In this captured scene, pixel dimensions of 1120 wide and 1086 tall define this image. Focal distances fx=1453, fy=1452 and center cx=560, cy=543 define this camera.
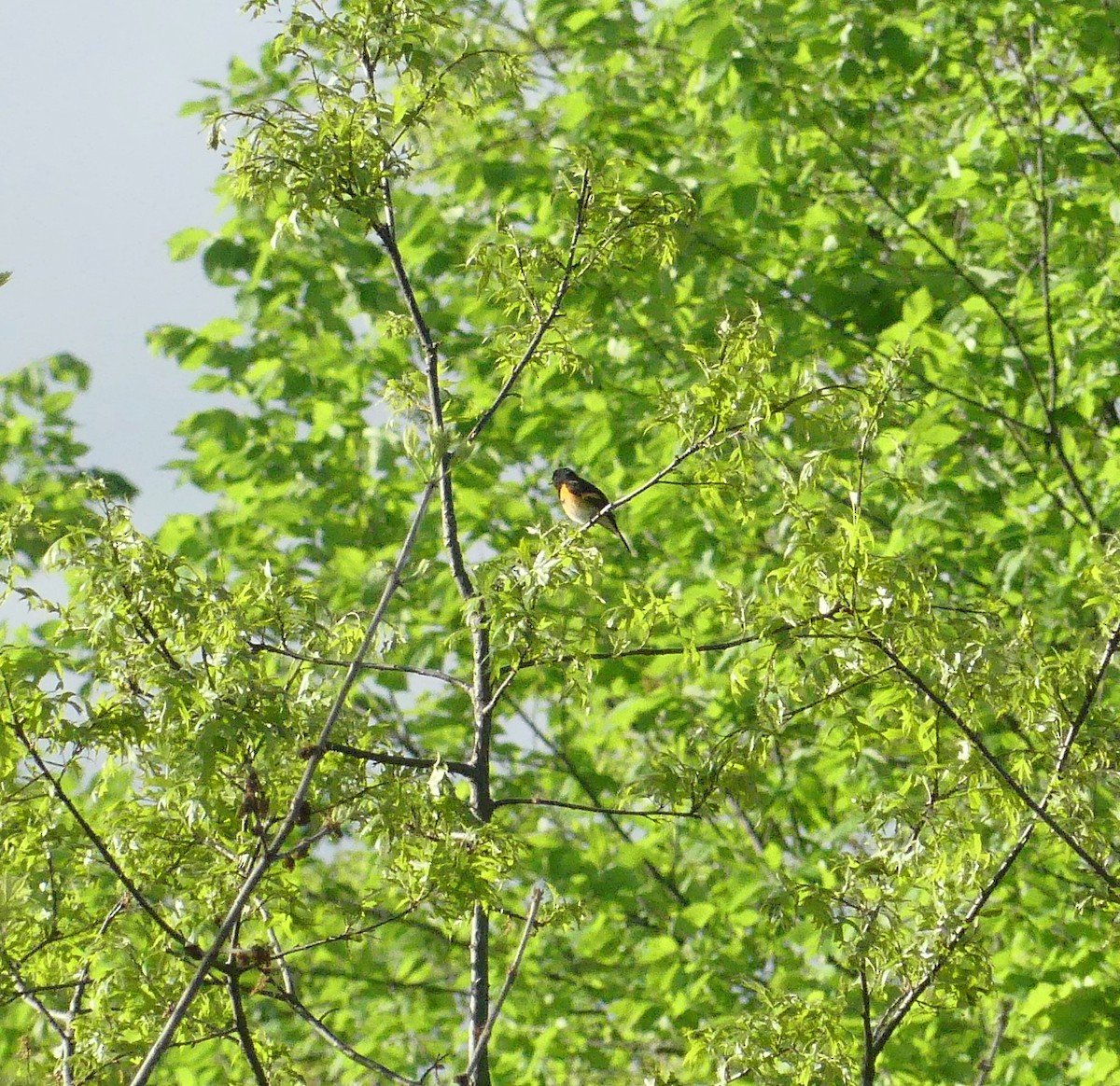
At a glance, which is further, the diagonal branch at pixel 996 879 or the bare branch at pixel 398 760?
the diagonal branch at pixel 996 879

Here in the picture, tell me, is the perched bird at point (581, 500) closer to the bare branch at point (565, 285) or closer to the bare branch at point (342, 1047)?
the bare branch at point (565, 285)

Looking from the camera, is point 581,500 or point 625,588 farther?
point 581,500

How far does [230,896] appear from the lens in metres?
3.30

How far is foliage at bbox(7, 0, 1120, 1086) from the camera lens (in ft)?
10.6

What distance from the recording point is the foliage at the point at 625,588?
10.6 feet

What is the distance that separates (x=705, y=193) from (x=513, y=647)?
5051 mm

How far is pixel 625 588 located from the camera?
3604 mm

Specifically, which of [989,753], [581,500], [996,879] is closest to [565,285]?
[989,753]

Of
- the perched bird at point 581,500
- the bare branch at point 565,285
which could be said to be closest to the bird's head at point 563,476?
the perched bird at point 581,500

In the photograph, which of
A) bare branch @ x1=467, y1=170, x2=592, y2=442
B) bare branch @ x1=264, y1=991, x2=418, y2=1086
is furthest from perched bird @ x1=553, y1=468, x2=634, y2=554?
bare branch @ x1=264, y1=991, x2=418, y2=1086

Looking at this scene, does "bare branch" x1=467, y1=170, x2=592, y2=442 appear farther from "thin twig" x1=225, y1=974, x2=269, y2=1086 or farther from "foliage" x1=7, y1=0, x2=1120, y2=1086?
"thin twig" x1=225, y1=974, x2=269, y2=1086

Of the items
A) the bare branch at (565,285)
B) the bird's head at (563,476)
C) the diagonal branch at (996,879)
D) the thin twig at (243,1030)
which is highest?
the bird's head at (563,476)

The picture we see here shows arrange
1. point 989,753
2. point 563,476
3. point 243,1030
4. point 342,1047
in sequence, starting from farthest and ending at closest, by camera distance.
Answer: point 563,476, point 989,753, point 342,1047, point 243,1030

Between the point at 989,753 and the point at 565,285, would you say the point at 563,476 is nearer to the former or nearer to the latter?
the point at 565,285
